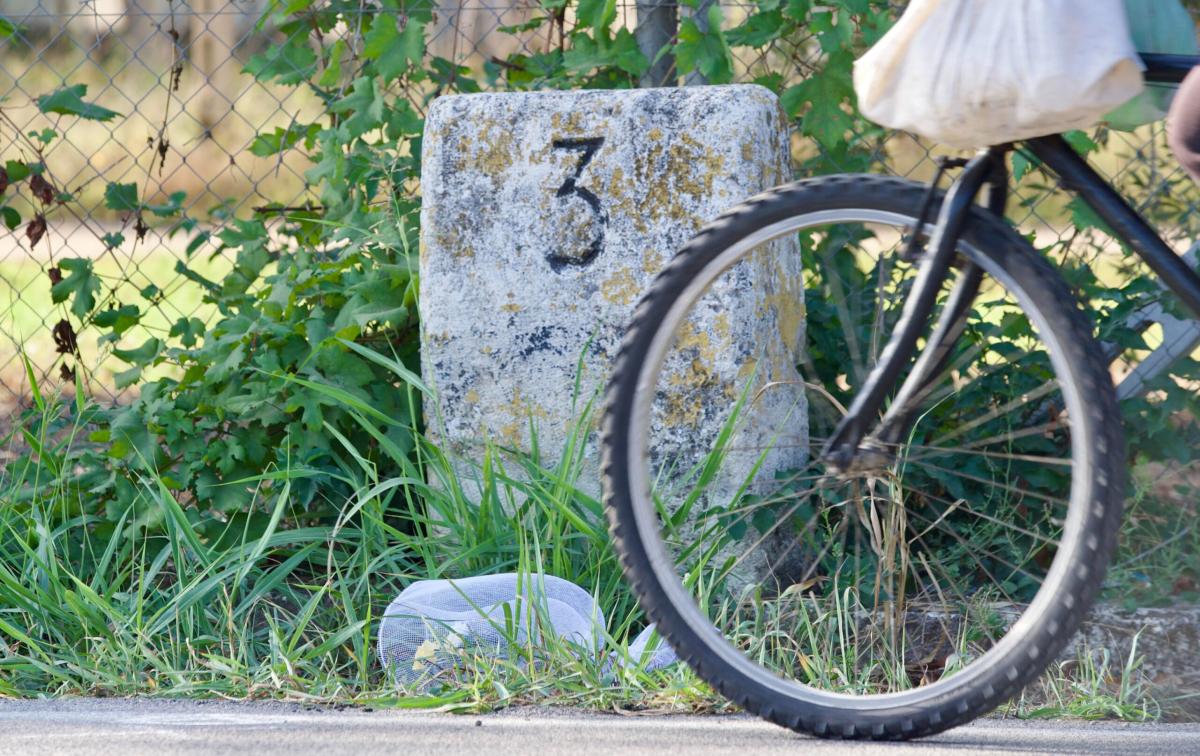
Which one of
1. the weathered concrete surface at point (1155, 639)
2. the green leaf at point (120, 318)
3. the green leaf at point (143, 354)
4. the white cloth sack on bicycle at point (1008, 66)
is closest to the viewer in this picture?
the white cloth sack on bicycle at point (1008, 66)

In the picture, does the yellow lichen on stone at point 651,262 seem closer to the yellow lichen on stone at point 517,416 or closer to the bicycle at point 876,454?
the bicycle at point 876,454

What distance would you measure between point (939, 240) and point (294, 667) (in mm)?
1341

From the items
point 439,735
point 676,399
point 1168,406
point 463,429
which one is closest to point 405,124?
point 463,429

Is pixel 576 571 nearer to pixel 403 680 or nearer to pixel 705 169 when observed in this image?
pixel 403 680

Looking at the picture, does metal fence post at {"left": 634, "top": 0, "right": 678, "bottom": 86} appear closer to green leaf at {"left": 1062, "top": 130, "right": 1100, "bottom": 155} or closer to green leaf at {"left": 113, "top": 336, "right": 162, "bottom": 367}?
green leaf at {"left": 1062, "top": 130, "right": 1100, "bottom": 155}

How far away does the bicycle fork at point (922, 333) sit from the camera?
1.68m

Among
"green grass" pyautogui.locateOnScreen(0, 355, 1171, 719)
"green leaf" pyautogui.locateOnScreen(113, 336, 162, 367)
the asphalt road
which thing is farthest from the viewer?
"green leaf" pyautogui.locateOnScreen(113, 336, 162, 367)

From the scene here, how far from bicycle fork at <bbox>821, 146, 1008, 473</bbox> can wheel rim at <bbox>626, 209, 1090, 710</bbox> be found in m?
0.04

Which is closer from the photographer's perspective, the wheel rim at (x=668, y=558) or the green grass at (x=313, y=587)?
the wheel rim at (x=668, y=558)

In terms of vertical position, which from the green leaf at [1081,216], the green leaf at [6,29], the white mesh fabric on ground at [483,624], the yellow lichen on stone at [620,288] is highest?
the green leaf at [6,29]

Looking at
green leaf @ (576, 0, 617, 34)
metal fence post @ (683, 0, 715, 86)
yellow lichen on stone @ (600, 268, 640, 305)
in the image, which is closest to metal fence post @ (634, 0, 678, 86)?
metal fence post @ (683, 0, 715, 86)

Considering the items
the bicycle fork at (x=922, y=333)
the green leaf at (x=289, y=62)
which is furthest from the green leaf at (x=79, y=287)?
the bicycle fork at (x=922, y=333)

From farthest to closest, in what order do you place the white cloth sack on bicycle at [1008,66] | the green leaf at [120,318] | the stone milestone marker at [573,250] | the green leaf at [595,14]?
the green leaf at [120,318]
the green leaf at [595,14]
the stone milestone marker at [573,250]
the white cloth sack on bicycle at [1008,66]

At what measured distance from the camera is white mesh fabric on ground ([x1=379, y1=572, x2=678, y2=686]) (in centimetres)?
219
